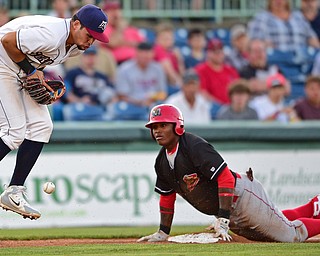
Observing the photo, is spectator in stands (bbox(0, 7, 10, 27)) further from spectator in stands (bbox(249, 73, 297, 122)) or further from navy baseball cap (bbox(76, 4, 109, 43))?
navy baseball cap (bbox(76, 4, 109, 43))

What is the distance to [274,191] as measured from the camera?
37.6 feet

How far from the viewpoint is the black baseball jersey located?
7004 mm

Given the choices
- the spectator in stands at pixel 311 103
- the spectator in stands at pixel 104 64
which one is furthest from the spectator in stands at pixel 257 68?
the spectator in stands at pixel 104 64

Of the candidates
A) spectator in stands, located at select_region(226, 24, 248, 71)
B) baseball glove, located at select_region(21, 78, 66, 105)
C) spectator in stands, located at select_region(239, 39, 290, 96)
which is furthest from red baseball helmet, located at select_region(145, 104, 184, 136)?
spectator in stands, located at select_region(226, 24, 248, 71)

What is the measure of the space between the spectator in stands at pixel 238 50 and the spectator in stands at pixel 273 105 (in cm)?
117

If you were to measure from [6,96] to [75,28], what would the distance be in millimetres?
829

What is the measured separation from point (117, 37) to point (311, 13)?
404 cm

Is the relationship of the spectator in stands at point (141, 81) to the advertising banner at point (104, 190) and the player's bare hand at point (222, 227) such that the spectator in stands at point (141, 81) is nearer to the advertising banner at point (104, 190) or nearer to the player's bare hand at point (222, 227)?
the advertising banner at point (104, 190)

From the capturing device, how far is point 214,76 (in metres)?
13.7

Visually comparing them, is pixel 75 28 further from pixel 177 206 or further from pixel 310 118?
pixel 310 118

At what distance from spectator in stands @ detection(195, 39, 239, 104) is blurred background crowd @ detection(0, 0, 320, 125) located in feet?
0.05

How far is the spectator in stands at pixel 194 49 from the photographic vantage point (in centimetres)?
1420

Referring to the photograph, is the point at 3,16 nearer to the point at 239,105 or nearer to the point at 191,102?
the point at 191,102

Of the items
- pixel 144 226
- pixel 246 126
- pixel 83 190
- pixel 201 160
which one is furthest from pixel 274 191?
pixel 201 160
